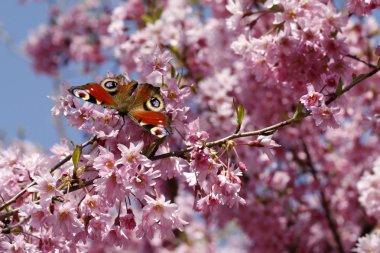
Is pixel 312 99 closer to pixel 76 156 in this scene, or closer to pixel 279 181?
pixel 76 156

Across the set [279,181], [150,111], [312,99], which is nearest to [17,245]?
[150,111]

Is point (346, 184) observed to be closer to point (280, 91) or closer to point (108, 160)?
point (280, 91)

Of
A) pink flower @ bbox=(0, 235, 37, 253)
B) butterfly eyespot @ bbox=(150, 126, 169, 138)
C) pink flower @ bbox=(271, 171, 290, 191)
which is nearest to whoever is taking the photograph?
butterfly eyespot @ bbox=(150, 126, 169, 138)

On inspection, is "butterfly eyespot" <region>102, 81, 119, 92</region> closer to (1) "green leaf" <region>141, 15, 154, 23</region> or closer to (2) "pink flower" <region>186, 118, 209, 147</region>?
(2) "pink flower" <region>186, 118, 209, 147</region>

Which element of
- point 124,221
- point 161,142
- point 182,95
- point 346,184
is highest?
point 346,184

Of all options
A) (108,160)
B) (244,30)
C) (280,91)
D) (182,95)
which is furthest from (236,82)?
(108,160)

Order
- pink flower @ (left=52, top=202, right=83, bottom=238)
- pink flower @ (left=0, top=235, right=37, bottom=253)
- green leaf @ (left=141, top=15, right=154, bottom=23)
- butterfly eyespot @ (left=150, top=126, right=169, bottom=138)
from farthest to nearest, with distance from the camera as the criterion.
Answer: green leaf @ (left=141, top=15, right=154, bottom=23), pink flower @ (left=0, top=235, right=37, bottom=253), pink flower @ (left=52, top=202, right=83, bottom=238), butterfly eyespot @ (left=150, top=126, right=169, bottom=138)

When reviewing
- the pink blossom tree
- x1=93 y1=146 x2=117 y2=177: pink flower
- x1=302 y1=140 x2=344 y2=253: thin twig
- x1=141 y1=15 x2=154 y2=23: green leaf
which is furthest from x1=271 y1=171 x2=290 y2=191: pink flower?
x1=93 y1=146 x2=117 y2=177: pink flower
